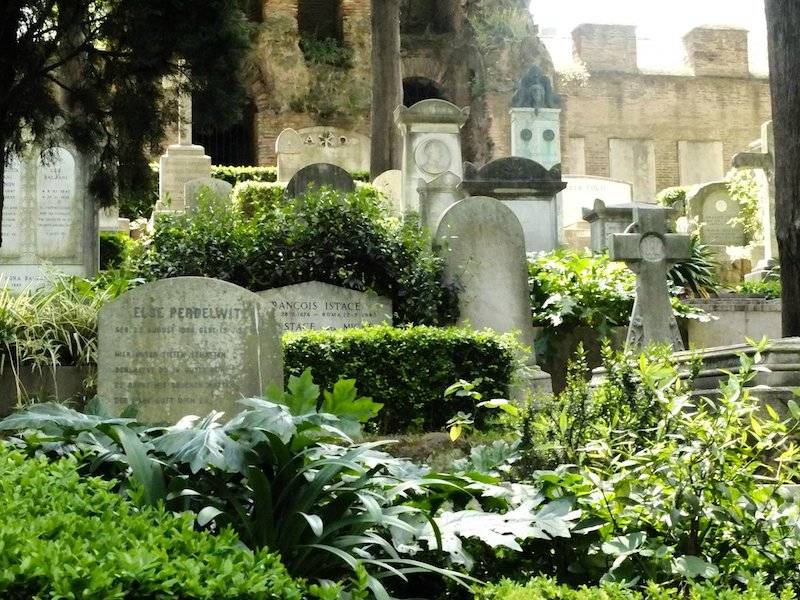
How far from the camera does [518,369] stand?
27.7ft

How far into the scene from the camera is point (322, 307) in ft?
31.0

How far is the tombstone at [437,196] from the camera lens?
1402cm

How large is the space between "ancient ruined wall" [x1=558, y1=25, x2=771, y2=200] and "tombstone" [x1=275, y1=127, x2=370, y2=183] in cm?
1190

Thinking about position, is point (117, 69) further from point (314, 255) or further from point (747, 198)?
point (747, 198)

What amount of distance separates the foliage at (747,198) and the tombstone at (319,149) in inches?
300

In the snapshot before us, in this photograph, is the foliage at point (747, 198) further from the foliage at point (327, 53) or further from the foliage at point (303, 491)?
the foliage at point (303, 491)

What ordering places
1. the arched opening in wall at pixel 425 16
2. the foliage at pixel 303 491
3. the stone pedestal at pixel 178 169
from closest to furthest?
the foliage at pixel 303 491 < the stone pedestal at pixel 178 169 < the arched opening in wall at pixel 425 16

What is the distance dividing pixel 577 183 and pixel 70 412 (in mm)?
25381

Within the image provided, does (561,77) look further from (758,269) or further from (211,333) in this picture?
(211,333)

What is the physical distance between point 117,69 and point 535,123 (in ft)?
47.9

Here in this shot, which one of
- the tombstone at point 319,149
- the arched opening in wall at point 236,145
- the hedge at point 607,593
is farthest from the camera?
the arched opening in wall at point 236,145

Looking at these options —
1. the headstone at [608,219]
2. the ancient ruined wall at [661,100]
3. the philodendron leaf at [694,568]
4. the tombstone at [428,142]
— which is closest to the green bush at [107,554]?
the philodendron leaf at [694,568]

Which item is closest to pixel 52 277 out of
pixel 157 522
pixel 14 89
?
pixel 14 89

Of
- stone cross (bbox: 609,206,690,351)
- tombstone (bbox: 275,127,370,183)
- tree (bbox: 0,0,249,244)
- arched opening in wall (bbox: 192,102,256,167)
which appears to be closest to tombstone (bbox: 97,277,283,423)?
tree (bbox: 0,0,249,244)
